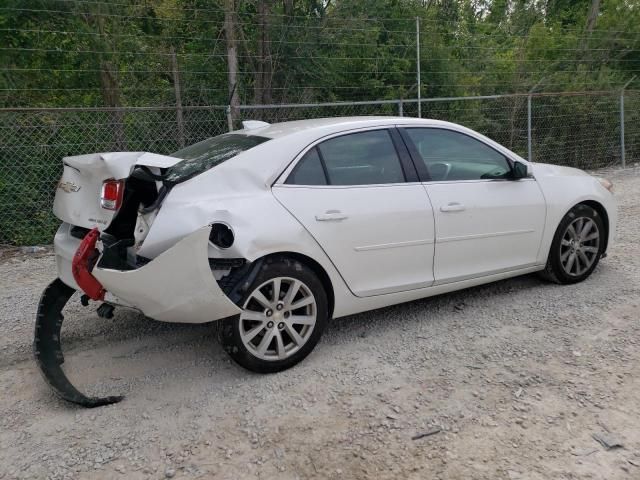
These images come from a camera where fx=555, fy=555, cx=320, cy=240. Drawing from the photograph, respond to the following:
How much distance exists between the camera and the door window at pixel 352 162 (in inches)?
144

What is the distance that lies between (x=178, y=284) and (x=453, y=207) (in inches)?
83.1

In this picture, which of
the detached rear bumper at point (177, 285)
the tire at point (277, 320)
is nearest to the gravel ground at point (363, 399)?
the tire at point (277, 320)

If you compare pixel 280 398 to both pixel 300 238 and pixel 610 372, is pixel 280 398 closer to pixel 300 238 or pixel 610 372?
pixel 300 238

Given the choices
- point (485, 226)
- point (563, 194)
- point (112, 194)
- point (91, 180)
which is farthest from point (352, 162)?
point (563, 194)

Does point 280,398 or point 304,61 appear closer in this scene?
point 280,398

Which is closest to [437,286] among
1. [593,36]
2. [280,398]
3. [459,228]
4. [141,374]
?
[459,228]

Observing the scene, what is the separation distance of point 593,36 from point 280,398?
51.4 feet

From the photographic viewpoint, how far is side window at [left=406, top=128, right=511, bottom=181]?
4172mm

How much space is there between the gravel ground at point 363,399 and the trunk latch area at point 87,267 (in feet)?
2.03

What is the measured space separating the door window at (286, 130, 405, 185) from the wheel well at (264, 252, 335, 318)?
Answer: 0.48 m

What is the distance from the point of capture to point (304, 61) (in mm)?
9477

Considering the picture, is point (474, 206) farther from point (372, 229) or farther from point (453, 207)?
point (372, 229)

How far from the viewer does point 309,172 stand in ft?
12.0

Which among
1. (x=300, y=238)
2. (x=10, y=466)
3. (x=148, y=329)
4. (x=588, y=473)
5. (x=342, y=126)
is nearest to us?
(x=588, y=473)
